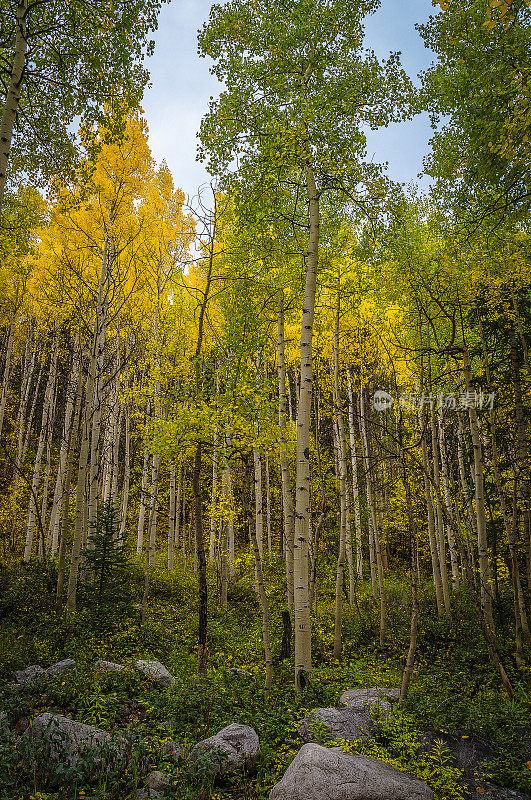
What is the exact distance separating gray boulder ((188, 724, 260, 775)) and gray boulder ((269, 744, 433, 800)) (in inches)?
29.3

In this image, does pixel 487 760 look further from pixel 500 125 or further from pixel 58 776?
pixel 500 125

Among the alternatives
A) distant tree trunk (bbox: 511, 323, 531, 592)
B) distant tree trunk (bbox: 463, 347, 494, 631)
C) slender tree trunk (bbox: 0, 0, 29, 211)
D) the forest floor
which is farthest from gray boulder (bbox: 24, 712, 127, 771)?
distant tree trunk (bbox: 511, 323, 531, 592)

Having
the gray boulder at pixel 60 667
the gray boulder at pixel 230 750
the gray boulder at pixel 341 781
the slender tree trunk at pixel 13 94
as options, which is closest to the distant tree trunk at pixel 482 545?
the gray boulder at pixel 341 781

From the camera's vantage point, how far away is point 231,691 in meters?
5.75

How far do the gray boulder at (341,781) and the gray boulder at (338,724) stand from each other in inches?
→ 16.7

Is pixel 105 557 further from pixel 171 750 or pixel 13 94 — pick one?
pixel 13 94

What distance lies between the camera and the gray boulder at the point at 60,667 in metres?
5.68

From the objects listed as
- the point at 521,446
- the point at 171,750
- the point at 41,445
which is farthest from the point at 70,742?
the point at 41,445

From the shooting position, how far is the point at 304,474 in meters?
5.31

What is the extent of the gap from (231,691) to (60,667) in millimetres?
2296

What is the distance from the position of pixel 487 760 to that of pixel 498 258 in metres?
6.93

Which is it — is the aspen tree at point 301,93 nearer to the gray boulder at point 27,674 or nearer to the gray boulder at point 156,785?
the gray boulder at point 156,785

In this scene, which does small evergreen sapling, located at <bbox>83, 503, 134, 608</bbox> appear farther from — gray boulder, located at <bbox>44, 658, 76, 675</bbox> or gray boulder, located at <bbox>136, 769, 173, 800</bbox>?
gray boulder, located at <bbox>136, 769, 173, 800</bbox>

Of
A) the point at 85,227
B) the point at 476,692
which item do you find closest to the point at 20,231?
the point at 85,227
